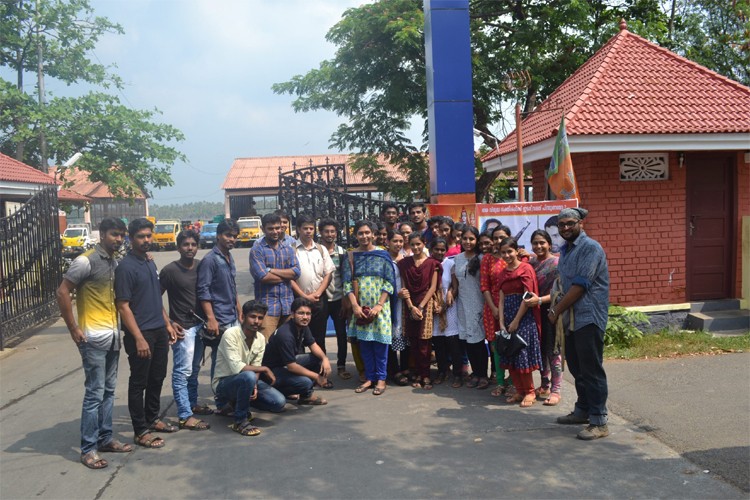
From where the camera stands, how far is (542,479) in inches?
160

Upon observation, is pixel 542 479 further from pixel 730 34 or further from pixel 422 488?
pixel 730 34

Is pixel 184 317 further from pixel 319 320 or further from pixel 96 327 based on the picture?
pixel 319 320

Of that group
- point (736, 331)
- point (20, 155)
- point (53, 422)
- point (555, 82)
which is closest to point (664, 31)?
point (555, 82)

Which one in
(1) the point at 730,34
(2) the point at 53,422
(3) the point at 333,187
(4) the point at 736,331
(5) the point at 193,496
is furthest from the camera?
(1) the point at 730,34

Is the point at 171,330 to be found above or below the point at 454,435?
above

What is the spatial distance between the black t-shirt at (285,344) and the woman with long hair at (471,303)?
157cm

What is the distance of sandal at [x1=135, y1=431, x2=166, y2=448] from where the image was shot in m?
4.81

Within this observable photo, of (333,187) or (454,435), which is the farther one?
(333,187)

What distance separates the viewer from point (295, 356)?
5.68m

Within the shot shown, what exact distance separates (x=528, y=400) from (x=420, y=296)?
1433 mm

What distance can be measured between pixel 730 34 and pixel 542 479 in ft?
53.9

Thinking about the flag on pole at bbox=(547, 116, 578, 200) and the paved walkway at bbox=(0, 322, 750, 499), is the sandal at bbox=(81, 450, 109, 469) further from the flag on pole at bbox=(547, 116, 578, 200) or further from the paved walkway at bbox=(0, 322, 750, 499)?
the flag on pole at bbox=(547, 116, 578, 200)

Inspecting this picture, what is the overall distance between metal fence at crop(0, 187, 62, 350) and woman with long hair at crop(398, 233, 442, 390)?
6.15m

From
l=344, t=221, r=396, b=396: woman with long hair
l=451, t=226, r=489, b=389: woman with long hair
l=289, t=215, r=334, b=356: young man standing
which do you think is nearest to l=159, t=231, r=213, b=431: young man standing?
l=289, t=215, r=334, b=356: young man standing
